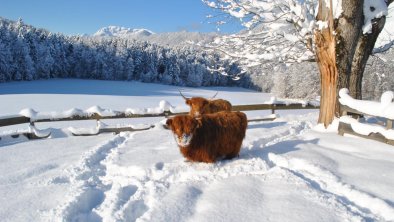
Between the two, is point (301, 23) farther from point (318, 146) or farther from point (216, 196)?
point (216, 196)

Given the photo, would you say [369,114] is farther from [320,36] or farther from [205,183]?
[205,183]

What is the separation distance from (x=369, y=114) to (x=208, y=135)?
3573 mm

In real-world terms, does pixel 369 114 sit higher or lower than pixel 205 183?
higher

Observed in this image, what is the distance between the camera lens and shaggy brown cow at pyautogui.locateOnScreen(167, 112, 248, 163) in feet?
16.9

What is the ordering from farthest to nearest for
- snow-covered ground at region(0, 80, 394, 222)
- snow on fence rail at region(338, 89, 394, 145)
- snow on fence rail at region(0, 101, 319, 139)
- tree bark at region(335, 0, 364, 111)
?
snow on fence rail at region(0, 101, 319, 139)
tree bark at region(335, 0, 364, 111)
snow on fence rail at region(338, 89, 394, 145)
snow-covered ground at region(0, 80, 394, 222)

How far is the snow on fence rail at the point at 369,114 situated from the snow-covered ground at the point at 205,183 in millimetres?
205

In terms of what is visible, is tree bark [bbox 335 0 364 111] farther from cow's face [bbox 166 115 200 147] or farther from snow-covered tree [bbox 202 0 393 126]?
cow's face [bbox 166 115 200 147]

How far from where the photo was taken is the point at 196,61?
285ft

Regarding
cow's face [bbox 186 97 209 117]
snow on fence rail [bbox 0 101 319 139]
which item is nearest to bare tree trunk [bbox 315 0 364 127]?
cow's face [bbox 186 97 209 117]

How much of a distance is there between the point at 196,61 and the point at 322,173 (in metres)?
83.2

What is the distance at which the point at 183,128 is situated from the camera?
5.12 m

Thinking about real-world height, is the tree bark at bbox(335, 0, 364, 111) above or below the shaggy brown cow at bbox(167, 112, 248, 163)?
above

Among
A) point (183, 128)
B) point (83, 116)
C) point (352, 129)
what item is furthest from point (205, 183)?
point (83, 116)

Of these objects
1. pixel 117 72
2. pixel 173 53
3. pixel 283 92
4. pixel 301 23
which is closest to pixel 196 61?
pixel 173 53
